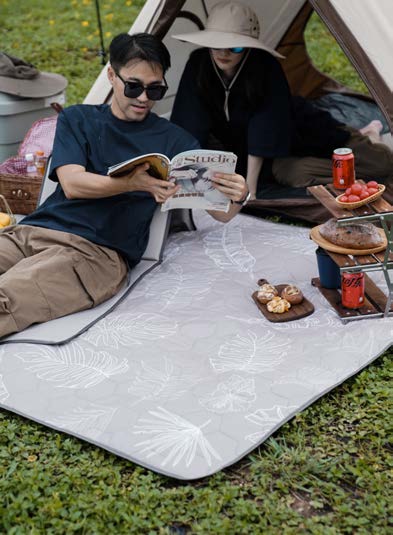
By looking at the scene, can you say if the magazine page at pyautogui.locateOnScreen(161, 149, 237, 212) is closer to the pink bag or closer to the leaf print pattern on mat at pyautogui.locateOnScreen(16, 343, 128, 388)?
the leaf print pattern on mat at pyautogui.locateOnScreen(16, 343, 128, 388)

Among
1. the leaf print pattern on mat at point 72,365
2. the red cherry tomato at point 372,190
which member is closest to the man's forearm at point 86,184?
the leaf print pattern on mat at point 72,365

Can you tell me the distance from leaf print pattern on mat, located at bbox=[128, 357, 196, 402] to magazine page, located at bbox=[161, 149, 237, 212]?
76 centimetres

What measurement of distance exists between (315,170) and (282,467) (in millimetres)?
2203

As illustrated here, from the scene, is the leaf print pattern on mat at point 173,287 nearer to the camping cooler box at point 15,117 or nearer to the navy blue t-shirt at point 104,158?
the navy blue t-shirt at point 104,158

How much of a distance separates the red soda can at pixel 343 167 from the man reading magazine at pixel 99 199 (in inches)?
15.1

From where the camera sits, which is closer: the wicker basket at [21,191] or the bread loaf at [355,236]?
the bread loaf at [355,236]

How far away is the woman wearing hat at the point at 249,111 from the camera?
428 cm

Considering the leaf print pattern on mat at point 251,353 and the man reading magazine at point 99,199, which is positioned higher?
the man reading magazine at point 99,199

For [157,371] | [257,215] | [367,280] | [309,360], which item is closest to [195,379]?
[157,371]

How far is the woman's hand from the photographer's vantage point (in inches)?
138

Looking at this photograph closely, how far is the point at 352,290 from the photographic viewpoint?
11.4 ft

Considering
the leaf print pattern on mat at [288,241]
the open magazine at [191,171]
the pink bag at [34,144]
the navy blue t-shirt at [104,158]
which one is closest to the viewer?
the open magazine at [191,171]

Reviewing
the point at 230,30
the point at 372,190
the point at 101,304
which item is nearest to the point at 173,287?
the point at 101,304

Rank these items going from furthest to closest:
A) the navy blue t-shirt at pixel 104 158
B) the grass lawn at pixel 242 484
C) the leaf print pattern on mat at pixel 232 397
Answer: the navy blue t-shirt at pixel 104 158, the leaf print pattern on mat at pixel 232 397, the grass lawn at pixel 242 484
